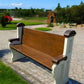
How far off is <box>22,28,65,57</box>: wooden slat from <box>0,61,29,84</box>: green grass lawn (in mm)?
1198

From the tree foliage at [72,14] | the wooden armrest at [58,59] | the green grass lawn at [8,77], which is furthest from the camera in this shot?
the tree foliage at [72,14]

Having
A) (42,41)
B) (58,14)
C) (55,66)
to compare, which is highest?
(58,14)

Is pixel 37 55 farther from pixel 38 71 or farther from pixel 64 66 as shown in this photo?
pixel 64 66

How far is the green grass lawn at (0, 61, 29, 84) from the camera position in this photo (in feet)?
13.3

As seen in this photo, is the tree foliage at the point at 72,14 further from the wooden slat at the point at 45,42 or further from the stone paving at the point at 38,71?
the wooden slat at the point at 45,42

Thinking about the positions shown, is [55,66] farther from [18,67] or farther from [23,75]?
[18,67]

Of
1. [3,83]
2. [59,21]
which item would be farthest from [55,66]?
[59,21]

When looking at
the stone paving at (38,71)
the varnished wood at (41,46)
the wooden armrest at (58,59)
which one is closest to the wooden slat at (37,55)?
the varnished wood at (41,46)

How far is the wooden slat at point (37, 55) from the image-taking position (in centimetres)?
391

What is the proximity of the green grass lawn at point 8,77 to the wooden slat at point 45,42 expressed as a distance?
3.93 feet

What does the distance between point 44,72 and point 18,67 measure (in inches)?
41.2

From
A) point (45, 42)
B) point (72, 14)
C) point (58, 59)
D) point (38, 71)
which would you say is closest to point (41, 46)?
point (45, 42)

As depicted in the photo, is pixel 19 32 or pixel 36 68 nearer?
pixel 36 68

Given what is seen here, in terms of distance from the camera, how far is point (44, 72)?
4715mm
